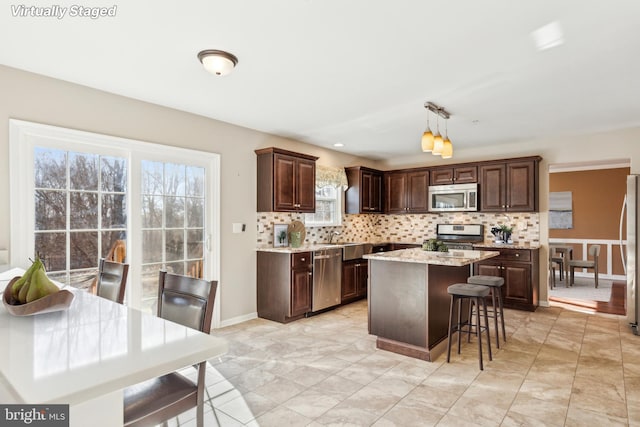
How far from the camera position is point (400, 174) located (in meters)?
6.55

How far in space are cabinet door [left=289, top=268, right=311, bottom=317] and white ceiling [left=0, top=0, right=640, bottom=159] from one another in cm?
189

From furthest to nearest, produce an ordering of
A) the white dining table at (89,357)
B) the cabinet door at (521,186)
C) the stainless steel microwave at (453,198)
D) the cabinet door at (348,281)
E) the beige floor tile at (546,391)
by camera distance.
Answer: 1. the stainless steel microwave at (453,198)
2. the cabinet door at (348,281)
3. the cabinet door at (521,186)
4. the beige floor tile at (546,391)
5. the white dining table at (89,357)

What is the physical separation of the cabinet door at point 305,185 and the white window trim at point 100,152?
44.2 inches

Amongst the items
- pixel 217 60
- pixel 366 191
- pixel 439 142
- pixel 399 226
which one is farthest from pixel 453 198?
Result: pixel 217 60

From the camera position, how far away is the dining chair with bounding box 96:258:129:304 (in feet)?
6.68

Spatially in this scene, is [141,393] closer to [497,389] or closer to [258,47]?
[258,47]

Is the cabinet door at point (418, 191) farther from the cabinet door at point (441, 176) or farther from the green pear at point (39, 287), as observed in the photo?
the green pear at point (39, 287)

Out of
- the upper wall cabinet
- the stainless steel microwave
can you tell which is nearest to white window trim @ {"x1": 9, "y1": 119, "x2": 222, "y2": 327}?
the upper wall cabinet

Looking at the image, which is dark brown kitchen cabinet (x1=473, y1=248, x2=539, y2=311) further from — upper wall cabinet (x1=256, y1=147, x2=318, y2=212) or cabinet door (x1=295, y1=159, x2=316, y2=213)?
upper wall cabinet (x1=256, y1=147, x2=318, y2=212)

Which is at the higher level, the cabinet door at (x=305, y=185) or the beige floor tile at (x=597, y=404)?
the cabinet door at (x=305, y=185)

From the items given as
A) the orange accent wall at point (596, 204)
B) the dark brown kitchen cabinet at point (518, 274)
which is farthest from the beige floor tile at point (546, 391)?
the orange accent wall at point (596, 204)

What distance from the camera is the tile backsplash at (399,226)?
5069 millimetres

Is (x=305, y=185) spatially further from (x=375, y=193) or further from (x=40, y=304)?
(x=40, y=304)

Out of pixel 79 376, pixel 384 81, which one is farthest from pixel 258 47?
pixel 79 376
